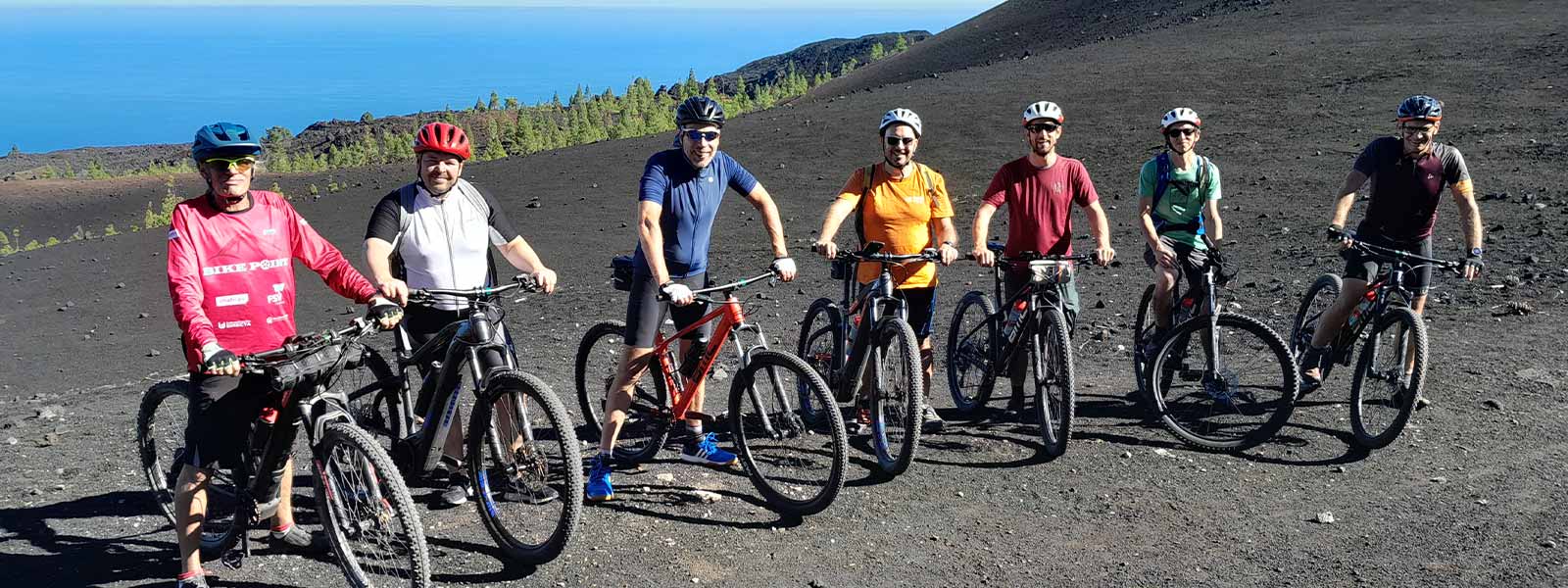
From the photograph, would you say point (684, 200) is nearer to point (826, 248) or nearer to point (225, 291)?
point (826, 248)

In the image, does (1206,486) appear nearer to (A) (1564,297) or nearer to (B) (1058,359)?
(B) (1058,359)

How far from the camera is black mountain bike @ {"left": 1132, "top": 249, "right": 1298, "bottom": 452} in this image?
6.26 metres

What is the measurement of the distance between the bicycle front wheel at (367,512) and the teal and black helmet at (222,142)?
1.09 meters

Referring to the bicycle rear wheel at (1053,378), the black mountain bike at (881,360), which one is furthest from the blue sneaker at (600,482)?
the bicycle rear wheel at (1053,378)

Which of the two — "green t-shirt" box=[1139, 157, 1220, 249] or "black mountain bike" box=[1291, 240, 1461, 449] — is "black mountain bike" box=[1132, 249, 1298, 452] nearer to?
"green t-shirt" box=[1139, 157, 1220, 249]

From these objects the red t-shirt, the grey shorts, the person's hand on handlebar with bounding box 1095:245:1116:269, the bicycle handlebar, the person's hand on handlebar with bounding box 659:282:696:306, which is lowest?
the grey shorts

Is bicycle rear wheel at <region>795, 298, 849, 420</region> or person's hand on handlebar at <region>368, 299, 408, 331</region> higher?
person's hand on handlebar at <region>368, 299, 408, 331</region>

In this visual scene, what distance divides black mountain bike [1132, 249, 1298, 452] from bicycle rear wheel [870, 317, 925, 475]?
63.6 inches

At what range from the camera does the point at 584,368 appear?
6781 millimetres

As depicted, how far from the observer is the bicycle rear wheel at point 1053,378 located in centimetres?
602

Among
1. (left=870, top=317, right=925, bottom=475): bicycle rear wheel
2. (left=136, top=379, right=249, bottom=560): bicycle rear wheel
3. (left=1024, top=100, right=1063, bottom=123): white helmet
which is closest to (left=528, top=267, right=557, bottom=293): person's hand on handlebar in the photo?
(left=136, top=379, right=249, bottom=560): bicycle rear wheel

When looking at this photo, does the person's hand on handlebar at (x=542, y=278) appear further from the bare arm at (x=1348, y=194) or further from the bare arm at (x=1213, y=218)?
the bare arm at (x=1348, y=194)

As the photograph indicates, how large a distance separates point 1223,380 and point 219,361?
201 inches

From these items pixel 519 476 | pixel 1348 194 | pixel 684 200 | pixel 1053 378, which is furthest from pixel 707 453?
pixel 1348 194
